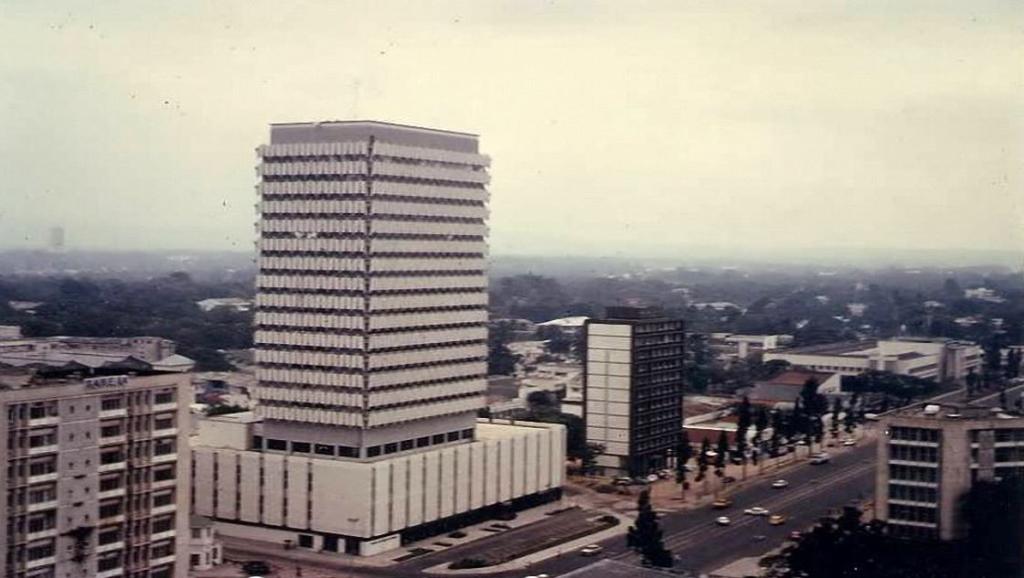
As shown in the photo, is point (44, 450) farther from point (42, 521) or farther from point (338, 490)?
point (338, 490)

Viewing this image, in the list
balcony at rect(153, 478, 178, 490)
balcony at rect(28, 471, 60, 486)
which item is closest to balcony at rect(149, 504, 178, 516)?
balcony at rect(153, 478, 178, 490)

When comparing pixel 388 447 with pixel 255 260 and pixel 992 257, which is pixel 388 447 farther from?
pixel 992 257

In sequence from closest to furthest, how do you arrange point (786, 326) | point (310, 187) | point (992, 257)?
point (310, 187)
point (992, 257)
point (786, 326)

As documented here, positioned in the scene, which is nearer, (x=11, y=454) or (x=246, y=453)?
(x=11, y=454)

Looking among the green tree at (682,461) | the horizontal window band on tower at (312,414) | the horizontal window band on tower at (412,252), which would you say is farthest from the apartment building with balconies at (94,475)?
the green tree at (682,461)

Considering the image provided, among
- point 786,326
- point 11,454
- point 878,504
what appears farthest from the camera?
point 786,326

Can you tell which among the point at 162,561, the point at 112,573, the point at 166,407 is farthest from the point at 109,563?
the point at 166,407

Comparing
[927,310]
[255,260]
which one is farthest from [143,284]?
[927,310]

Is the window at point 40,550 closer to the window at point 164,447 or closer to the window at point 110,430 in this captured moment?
the window at point 110,430
